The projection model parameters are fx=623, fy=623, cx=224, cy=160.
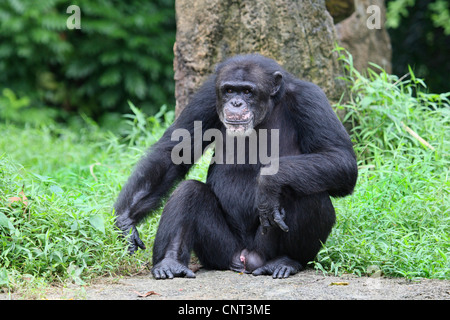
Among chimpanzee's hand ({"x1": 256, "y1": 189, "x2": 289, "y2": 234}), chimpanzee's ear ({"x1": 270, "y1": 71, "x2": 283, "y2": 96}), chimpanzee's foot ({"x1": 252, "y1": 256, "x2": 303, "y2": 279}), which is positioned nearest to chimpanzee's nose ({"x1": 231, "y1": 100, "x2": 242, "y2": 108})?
chimpanzee's ear ({"x1": 270, "y1": 71, "x2": 283, "y2": 96})

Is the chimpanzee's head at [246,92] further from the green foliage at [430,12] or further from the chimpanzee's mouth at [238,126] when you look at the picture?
the green foliage at [430,12]

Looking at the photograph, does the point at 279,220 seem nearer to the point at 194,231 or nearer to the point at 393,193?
the point at 194,231

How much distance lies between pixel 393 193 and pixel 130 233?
2.37m

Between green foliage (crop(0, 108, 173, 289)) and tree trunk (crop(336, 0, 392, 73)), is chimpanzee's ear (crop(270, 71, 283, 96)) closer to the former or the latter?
green foliage (crop(0, 108, 173, 289))

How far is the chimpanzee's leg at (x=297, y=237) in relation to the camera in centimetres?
454

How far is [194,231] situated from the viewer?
4750mm

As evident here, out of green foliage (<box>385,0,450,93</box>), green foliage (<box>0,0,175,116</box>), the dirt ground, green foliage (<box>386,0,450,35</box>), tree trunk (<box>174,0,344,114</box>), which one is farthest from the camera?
green foliage (<box>386,0,450,35</box>)

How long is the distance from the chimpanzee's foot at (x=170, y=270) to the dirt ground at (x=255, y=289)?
6 centimetres

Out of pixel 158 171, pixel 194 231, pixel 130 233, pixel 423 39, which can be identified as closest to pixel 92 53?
pixel 423 39

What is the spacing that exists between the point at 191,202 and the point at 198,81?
2295 millimetres

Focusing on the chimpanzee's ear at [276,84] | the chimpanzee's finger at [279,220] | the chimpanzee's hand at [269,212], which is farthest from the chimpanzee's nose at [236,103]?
the chimpanzee's finger at [279,220]

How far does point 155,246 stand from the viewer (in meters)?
4.70

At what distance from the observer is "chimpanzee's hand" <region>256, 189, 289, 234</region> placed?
446 centimetres

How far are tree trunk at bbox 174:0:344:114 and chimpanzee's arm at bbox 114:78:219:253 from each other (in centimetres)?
164
